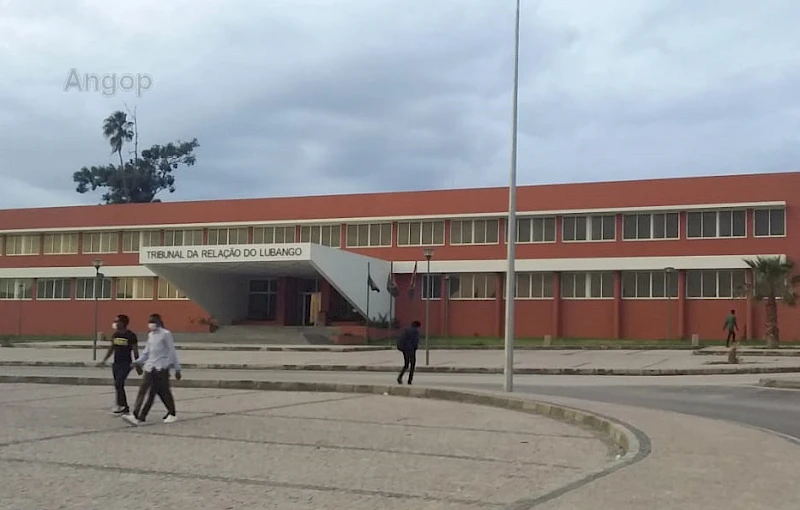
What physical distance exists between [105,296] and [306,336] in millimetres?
19900

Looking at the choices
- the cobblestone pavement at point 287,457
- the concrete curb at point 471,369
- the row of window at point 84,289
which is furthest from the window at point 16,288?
the cobblestone pavement at point 287,457

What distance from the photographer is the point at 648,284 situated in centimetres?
4619

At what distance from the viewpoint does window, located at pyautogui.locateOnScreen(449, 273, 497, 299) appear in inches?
1964

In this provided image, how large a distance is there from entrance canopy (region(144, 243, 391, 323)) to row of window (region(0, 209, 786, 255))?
110 inches

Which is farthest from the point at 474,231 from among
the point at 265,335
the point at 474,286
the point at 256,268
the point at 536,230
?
the point at 265,335

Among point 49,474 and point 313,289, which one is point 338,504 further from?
point 313,289

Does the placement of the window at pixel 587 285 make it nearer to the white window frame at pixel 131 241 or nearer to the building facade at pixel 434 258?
the building facade at pixel 434 258

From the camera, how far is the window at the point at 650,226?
45.6 m

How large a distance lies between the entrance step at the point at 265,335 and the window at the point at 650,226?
53.5 ft

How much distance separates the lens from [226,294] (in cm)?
5391

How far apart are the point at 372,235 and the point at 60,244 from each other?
2354cm

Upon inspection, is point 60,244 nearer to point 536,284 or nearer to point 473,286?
point 473,286

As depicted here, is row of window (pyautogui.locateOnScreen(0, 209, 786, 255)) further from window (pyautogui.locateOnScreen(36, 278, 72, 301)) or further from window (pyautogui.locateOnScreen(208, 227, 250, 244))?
window (pyautogui.locateOnScreen(36, 278, 72, 301))

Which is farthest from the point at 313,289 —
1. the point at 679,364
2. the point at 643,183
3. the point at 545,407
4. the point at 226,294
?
the point at 545,407
